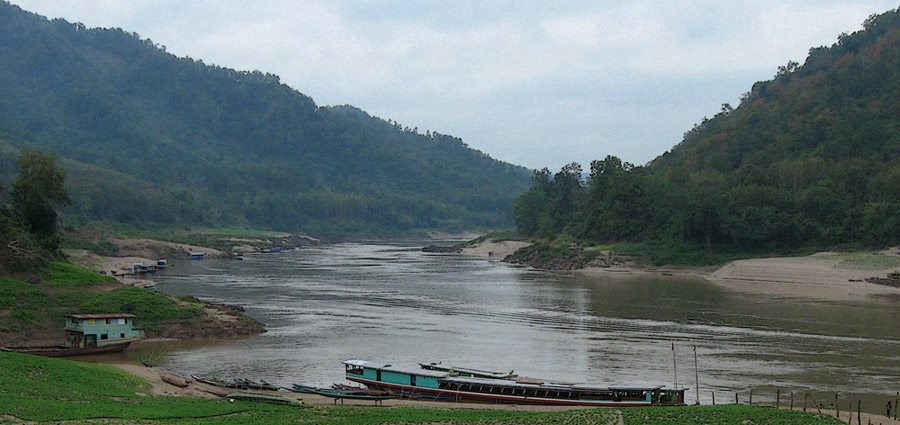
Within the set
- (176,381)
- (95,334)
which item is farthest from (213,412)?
(95,334)

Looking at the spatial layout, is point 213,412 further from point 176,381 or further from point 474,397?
point 474,397

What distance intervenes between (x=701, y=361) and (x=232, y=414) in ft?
94.0

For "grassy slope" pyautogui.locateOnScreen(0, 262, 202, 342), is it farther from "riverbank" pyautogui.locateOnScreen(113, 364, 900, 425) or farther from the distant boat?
the distant boat

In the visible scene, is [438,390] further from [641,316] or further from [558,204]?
[558,204]

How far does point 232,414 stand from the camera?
28.8 metres

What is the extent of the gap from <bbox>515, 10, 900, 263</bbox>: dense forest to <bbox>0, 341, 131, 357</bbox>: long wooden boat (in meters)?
81.8

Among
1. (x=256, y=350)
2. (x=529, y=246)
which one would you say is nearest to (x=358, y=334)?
(x=256, y=350)

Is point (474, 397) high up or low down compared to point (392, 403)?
up

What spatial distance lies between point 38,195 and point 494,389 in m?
47.7

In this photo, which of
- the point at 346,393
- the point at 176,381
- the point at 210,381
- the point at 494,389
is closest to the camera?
the point at 494,389

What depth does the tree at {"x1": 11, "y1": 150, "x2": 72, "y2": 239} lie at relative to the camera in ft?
209

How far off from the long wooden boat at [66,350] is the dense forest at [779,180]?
81.8 meters

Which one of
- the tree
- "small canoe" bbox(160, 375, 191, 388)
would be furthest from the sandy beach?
"small canoe" bbox(160, 375, 191, 388)

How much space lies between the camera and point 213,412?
2864 cm
